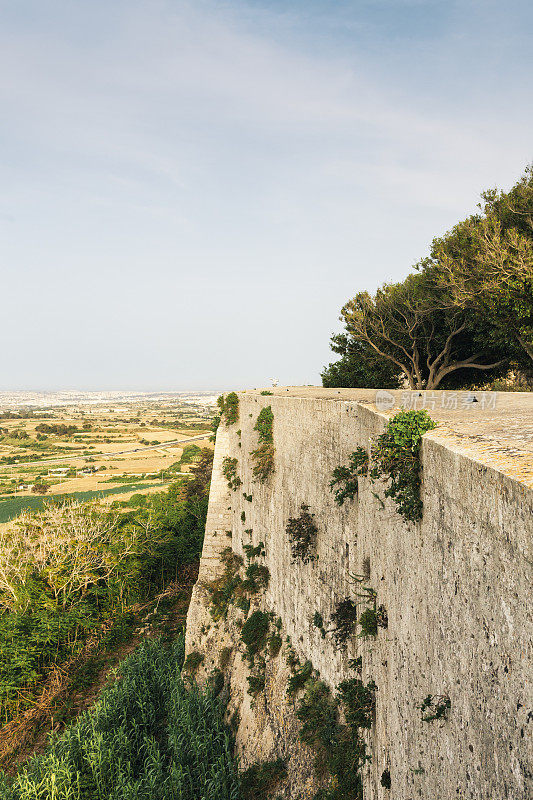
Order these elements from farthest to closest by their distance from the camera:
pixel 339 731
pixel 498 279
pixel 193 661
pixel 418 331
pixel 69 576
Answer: pixel 418 331
pixel 69 576
pixel 193 661
pixel 498 279
pixel 339 731

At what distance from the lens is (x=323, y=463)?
7734mm

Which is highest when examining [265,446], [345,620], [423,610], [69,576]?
[265,446]

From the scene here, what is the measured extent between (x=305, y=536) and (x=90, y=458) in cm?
9112

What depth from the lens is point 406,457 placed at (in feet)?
12.6

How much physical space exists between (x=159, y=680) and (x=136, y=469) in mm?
65940

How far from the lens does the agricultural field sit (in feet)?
204

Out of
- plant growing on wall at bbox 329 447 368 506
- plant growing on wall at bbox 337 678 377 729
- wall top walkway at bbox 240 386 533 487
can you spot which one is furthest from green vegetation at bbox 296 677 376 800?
wall top walkway at bbox 240 386 533 487

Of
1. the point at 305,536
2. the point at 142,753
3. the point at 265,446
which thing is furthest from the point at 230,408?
the point at 142,753

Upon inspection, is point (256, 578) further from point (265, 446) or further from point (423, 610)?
point (423, 610)

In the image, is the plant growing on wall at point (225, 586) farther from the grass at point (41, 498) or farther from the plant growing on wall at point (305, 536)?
the grass at point (41, 498)

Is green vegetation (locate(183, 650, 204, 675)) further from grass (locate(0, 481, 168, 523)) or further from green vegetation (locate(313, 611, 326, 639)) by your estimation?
grass (locate(0, 481, 168, 523))

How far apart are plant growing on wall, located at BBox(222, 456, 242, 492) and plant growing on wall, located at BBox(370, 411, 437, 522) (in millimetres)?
11876

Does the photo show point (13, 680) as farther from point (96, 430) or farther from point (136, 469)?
point (96, 430)

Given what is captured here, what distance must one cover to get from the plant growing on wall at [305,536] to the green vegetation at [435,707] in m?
4.56
